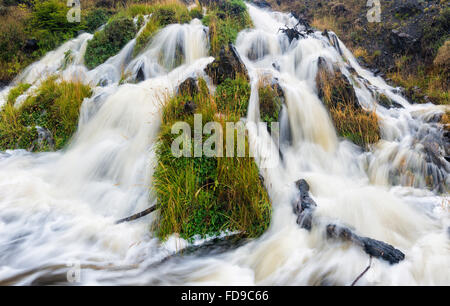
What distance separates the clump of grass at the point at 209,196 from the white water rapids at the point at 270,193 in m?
0.24

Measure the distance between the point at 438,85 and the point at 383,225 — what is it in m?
6.53

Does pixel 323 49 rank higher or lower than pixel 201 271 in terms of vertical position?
higher

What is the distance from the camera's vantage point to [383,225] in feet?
11.4

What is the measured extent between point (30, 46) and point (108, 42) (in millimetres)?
3554

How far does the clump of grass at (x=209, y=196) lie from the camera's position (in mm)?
3246

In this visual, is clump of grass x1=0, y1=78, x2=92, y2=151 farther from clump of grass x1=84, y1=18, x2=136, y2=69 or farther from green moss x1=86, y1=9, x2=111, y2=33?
green moss x1=86, y1=9, x2=111, y2=33

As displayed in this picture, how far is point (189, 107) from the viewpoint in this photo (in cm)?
408

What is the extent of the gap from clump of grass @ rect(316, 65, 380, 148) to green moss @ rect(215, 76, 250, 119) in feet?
6.25

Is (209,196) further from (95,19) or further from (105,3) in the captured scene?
(105,3)

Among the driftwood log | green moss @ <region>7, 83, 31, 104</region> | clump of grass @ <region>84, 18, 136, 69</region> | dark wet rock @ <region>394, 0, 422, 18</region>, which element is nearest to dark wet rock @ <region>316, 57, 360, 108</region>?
the driftwood log

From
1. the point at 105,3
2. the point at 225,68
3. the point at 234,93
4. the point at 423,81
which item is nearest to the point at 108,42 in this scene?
the point at 225,68

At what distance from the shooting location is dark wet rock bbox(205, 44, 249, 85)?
5.62m
